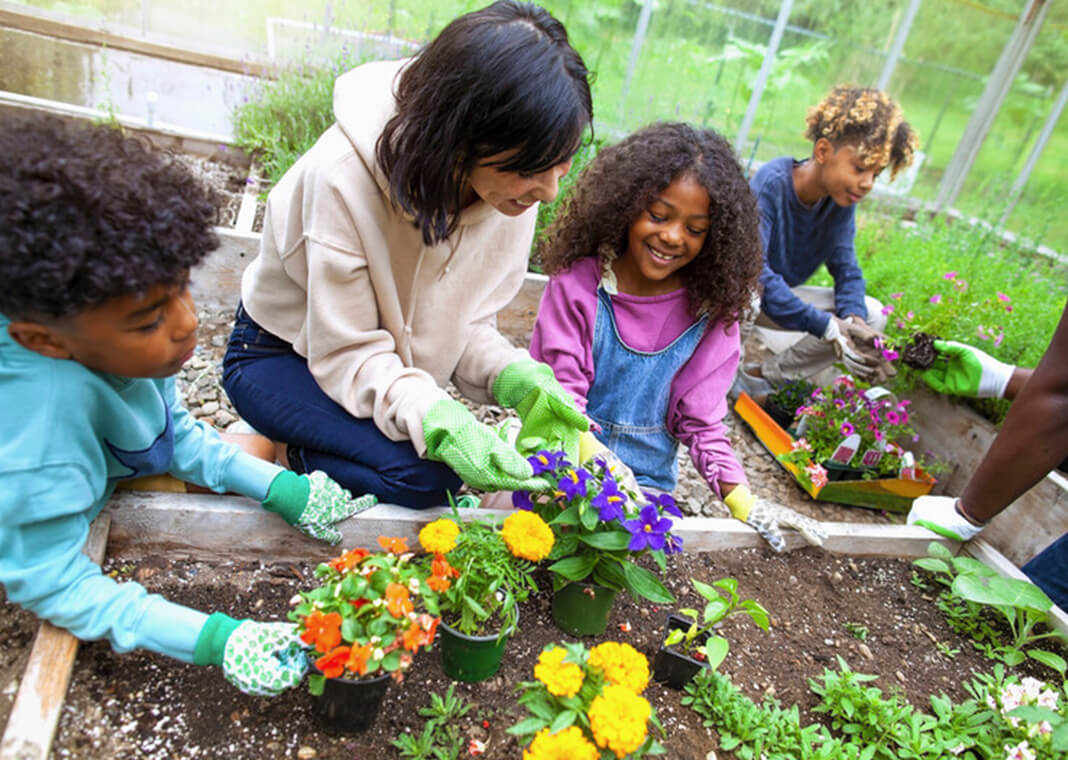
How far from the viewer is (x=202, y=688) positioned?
4.27ft

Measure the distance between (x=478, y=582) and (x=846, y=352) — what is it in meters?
2.09

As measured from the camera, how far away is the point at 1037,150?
19.4 ft

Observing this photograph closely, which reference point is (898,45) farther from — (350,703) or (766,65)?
(350,703)

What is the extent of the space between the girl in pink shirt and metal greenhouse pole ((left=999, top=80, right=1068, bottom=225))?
15.9 feet

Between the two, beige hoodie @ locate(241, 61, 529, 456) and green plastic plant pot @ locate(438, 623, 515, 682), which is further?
beige hoodie @ locate(241, 61, 529, 456)

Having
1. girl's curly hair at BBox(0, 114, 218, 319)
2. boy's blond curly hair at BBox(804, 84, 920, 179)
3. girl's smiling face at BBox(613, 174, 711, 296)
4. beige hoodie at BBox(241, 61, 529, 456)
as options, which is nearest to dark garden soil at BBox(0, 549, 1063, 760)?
beige hoodie at BBox(241, 61, 529, 456)

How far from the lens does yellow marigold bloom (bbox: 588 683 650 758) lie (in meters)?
1.03

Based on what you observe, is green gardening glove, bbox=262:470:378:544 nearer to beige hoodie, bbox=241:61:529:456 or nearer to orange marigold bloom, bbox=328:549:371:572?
beige hoodie, bbox=241:61:529:456

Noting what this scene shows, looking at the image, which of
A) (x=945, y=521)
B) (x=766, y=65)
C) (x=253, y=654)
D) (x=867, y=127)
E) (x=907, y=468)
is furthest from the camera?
(x=766, y=65)

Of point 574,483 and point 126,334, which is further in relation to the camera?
point 574,483

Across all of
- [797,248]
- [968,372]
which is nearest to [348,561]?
[968,372]

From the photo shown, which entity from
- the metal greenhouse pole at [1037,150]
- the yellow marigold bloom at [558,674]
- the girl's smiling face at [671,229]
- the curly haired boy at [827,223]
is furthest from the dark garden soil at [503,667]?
the metal greenhouse pole at [1037,150]

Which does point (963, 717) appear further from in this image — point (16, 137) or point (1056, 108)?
point (1056, 108)

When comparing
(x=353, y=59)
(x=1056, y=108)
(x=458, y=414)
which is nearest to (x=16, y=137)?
(x=458, y=414)
